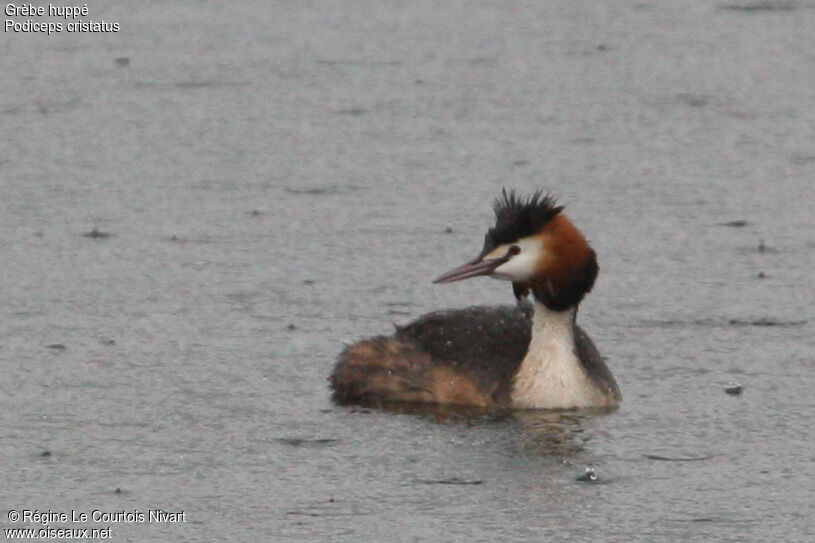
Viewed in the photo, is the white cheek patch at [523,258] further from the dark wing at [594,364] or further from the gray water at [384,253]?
the gray water at [384,253]

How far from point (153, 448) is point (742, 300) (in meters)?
3.63

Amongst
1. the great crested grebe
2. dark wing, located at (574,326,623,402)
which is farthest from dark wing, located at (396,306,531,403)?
dark wing, located at (574,326,623,402)

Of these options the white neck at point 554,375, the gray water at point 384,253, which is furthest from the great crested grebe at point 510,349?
the gray water at point 384,253

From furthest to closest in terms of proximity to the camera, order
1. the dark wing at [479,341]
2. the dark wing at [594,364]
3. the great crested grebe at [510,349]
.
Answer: the dark wing at [479,341]
the great crested grebe at [510,349]
the dark wing at [594,364]

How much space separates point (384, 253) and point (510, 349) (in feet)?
6.41

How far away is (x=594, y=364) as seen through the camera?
9773 millimetres

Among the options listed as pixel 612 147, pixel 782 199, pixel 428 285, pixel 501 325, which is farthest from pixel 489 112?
pixel 501 325

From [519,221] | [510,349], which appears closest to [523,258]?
[519,221]

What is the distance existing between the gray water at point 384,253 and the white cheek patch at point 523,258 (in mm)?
679

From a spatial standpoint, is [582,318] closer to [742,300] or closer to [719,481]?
[742,300]

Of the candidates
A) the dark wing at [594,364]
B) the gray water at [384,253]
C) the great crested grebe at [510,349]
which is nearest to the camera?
the gray water at [384,253]

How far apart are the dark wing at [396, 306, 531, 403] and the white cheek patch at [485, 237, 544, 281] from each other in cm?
30

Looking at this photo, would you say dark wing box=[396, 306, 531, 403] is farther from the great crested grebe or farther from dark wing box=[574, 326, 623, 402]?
dark wing box=[574, 326, 623, 402]

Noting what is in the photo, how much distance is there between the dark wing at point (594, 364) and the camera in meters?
9.66
